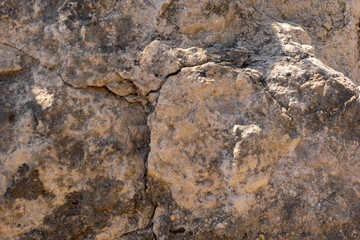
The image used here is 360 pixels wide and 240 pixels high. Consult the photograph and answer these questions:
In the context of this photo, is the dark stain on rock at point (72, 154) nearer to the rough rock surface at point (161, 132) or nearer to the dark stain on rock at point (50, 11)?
the rough rock surface at point (161, 132)

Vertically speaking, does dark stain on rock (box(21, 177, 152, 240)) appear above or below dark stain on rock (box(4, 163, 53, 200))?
below

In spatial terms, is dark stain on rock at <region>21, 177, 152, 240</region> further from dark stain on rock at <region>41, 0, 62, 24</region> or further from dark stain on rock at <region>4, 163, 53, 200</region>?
dark stain on rock at <region>41, 0, 62, 24</region>

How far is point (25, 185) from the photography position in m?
1.29

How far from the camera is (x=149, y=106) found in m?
1.38

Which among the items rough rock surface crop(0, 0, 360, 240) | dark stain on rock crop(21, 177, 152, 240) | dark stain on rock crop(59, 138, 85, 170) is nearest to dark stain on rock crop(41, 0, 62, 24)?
rough rock surface crop(0, 0, 360, 240)

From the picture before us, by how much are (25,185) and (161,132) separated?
19.5 inches

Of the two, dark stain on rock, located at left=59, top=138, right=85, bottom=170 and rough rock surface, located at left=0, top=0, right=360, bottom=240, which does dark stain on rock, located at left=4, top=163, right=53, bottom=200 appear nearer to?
rough rock surface, located at left=0, top=0, right=360, bottom=240

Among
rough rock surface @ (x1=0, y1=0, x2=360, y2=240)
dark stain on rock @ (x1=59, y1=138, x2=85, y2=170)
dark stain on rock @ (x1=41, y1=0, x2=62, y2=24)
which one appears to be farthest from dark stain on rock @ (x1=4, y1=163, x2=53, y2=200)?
dark stain on rock @ (x1=41, y1=0, x2=62, y2=24)

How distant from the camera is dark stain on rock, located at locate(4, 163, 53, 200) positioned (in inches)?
50.6

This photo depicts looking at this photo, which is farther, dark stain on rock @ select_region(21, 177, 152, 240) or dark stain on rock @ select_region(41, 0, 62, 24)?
dark stain on rock @ select_region(41, 0, 62, 24)

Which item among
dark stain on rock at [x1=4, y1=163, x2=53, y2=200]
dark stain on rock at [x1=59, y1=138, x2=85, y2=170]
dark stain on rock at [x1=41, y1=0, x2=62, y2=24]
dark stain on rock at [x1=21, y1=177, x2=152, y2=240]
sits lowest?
dark stain on rock at [x1=21, y1=177, x2=152, y2=240]

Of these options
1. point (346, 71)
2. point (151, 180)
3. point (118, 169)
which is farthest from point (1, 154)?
point (346, 71)

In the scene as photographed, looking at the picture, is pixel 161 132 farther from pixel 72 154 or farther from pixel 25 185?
pixel 25 185

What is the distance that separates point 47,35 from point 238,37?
730 millimetres
